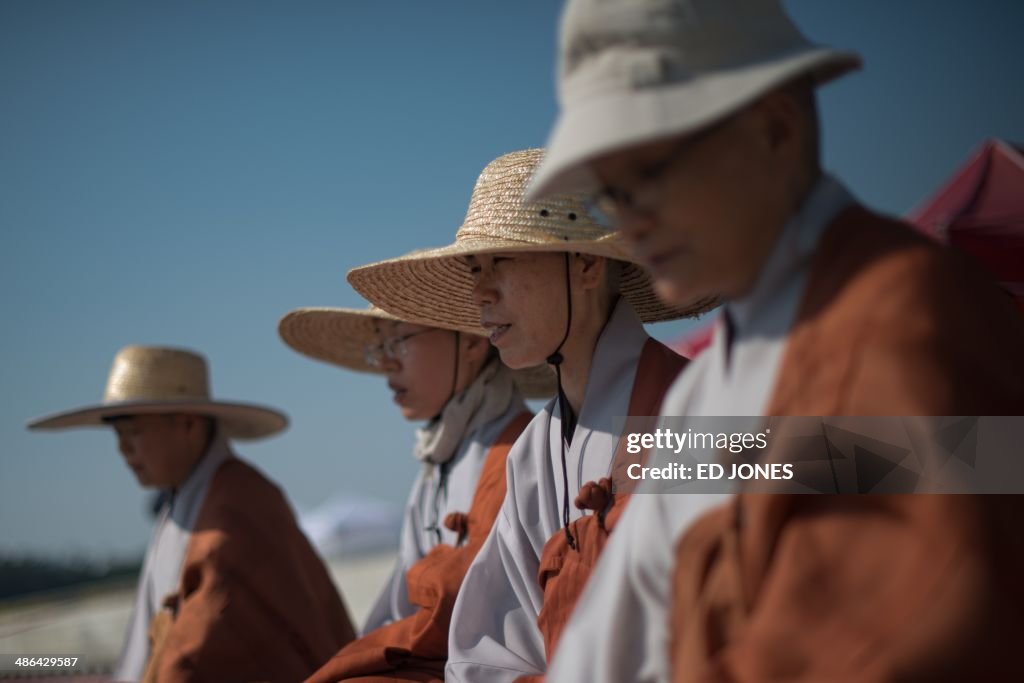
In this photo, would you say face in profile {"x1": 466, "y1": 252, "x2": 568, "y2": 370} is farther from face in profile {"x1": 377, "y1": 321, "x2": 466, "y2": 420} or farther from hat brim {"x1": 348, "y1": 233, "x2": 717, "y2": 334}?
face in profile {"x1": 377, "y1": 321, "x2": 466, "y2": 420}

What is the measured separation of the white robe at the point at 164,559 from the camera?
4984mm

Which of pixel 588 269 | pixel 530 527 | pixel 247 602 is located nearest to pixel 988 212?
pixel 588 269

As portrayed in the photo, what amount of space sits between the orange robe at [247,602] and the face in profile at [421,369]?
990mm

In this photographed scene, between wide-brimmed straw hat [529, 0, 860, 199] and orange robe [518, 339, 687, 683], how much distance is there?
1.03 meters

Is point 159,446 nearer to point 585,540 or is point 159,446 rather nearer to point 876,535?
point 585,540

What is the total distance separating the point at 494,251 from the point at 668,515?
4.52ft

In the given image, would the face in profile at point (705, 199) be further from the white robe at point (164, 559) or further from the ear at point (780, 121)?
the white robe at point (164, 559)

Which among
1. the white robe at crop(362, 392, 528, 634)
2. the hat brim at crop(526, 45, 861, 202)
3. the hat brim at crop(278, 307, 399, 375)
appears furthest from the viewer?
the hat brim at crop(278, 307, 399, 375)

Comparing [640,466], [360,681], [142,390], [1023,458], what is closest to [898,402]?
[1023,458]

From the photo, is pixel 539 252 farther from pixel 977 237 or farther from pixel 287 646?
pixel 287 646

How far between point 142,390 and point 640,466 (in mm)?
3505

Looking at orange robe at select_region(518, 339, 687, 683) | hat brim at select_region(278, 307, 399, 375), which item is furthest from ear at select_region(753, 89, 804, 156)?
hat brim at select_region(278, 307, 399, 375)

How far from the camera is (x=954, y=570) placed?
1320mm

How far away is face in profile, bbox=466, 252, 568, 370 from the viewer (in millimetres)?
2893
